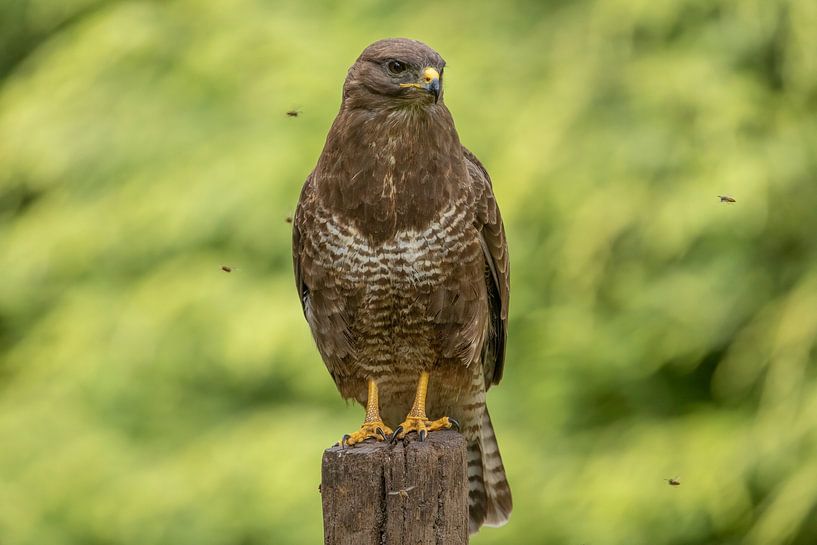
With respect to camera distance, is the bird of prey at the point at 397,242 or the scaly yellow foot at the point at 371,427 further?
the bird of prey at the point at 397,242

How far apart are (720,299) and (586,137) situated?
903 mm

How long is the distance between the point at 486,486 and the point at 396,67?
1.25 meters

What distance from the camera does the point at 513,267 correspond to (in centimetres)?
577

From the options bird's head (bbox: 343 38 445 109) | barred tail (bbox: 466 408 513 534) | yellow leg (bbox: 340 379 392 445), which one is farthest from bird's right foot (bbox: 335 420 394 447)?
bird's head (bbox: 343 38 445 109)

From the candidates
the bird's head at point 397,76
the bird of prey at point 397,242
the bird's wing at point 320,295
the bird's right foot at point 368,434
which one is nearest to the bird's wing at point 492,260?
the bird of prey at point 397,242

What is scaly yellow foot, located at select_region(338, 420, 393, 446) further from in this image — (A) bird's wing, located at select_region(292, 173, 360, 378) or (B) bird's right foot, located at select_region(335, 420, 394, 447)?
(A) bird's wing, located at select_region(292, 173, 360, 378)

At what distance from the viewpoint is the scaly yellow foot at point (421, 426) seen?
3.19 meters

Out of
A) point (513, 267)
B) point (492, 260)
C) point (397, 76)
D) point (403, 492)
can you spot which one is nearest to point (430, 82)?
point (397, 76)

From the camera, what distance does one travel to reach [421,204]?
3332 millimetres

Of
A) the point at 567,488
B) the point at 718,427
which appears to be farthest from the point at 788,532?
the point at 567,488

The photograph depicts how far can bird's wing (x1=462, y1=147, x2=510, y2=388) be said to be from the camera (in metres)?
3.52

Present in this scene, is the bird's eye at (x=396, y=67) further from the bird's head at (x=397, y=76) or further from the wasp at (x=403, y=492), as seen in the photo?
the wasp at (x=403, y=492)

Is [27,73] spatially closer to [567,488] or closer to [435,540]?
[567,488]

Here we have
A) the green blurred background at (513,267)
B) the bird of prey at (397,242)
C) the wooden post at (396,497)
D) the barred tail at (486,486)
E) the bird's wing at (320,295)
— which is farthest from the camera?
the green blurred background at (513,267)
